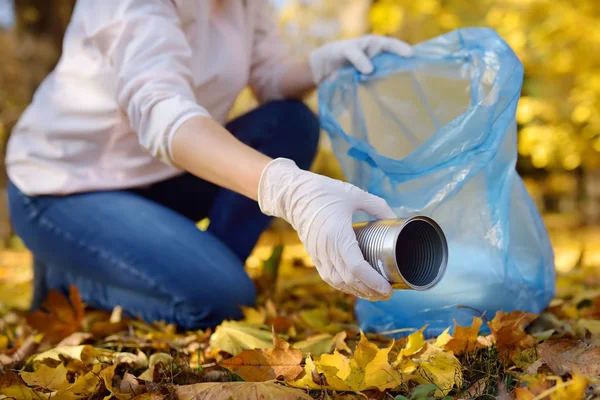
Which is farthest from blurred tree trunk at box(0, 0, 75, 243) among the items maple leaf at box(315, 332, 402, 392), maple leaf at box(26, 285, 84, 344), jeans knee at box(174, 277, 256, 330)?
maple leaf at box(315, 332, 402, 392)

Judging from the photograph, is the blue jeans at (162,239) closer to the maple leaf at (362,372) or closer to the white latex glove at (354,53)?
the white latex glove at (354,53)

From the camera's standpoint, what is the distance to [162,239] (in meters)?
1.43

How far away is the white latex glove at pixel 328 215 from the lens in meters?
0.91

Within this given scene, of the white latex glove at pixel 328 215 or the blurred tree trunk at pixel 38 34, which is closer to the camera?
the white latex glove at pixel 328 215

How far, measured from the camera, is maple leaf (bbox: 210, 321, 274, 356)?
3.65 ft

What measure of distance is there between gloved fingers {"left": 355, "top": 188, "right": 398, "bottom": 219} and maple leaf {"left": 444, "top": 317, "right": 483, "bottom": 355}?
213 mm

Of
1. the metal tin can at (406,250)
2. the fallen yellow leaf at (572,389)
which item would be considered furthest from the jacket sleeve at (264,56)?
the fallen yellow leaf at (572,389)

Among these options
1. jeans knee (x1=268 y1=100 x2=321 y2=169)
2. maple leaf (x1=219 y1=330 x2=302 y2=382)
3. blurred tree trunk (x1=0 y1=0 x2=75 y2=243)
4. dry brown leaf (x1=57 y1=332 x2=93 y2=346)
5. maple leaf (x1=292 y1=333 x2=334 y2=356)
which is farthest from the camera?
blurred tree trunk (x1=0 y1=0 x2=75 y2=243)

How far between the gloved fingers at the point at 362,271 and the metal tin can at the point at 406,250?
0.01 m

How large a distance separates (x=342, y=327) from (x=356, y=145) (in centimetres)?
39

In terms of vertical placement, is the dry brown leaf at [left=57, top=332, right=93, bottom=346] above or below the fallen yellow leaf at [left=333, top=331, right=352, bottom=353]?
below

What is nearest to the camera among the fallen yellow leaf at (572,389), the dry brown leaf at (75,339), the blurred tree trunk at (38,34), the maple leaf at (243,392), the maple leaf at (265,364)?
the fallen yellow leaf at (572,389)

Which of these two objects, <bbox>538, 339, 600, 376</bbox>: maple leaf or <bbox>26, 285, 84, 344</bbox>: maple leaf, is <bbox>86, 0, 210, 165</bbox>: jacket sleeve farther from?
<bbox>538, 339, 600, 376</bbox>: maple leaf

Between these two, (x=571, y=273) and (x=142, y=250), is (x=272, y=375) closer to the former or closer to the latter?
(x=142, y=250)
